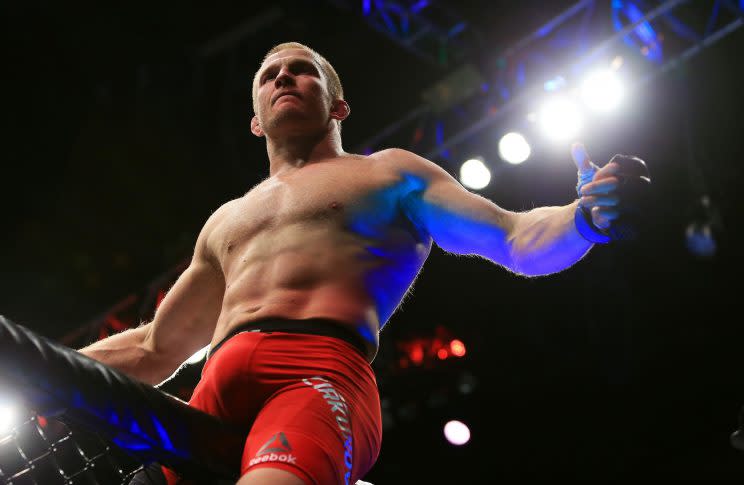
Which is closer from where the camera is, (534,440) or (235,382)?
(235,382)

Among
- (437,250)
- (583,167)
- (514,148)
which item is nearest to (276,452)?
(583,167)

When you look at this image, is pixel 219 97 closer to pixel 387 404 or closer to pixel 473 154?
pixel 473 154

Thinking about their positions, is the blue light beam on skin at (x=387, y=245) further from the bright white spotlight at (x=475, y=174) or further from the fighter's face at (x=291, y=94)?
the bright white spotlight at (x=475, y=174)

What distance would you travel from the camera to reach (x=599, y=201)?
1.50 m

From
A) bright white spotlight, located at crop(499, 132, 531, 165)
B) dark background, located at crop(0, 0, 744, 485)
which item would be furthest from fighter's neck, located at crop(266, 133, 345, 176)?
bright white spotlight, located at crop(499, 132, 531, 165)

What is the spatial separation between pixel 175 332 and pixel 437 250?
4.91 meters

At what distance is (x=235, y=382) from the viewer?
161cm

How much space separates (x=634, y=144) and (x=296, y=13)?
3101mm

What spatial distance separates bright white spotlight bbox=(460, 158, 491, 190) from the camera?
Result: 19.0 ft

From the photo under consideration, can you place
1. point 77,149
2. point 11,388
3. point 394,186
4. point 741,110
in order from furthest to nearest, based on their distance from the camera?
point 77,149
point 741,110
point 394,186
point 11,388

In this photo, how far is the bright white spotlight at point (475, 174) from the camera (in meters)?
5.80

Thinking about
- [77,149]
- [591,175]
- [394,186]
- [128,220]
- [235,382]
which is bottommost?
[235,382]

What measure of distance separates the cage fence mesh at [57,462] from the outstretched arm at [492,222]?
100 centimetres

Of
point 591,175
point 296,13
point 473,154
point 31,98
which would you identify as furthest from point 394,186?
point 31,98
